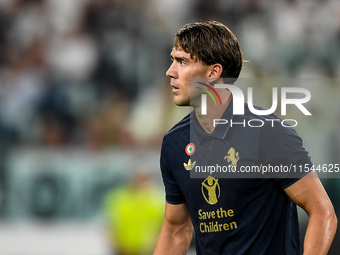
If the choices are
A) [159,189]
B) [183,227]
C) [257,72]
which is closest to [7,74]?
[159,189]

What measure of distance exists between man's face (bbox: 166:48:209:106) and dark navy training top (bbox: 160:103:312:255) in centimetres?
26

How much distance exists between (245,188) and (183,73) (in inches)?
30.3

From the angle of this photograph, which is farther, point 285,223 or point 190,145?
point 190,145

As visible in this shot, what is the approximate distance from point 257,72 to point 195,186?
4.86 meters

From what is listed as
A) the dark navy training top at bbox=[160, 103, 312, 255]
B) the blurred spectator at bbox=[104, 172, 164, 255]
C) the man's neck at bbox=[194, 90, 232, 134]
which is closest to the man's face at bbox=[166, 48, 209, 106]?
the man's neck at bbox=[194, 90, 232, 134]

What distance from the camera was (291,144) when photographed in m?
2.54

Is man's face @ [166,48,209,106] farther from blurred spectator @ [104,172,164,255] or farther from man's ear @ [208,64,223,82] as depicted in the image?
blurred spectator @ [104,172,164,255]

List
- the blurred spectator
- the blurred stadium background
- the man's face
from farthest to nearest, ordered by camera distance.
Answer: the blurred stadium background
the blurred spectator
the man's face

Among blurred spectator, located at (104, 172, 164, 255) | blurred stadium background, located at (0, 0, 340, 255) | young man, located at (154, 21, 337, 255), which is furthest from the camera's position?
blurred stadium background, located at (0, 0, 340, 255)

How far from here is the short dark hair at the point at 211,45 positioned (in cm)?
295

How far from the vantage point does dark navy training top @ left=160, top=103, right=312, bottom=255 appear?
2.58 metres

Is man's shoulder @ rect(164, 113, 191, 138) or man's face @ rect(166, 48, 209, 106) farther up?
man's face @ rect(166, 48, 209, 106)

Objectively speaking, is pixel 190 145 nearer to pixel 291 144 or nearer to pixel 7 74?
pixel 291 144

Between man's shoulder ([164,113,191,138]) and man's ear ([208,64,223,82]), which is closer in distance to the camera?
man's ear ([208,64,223,82])
